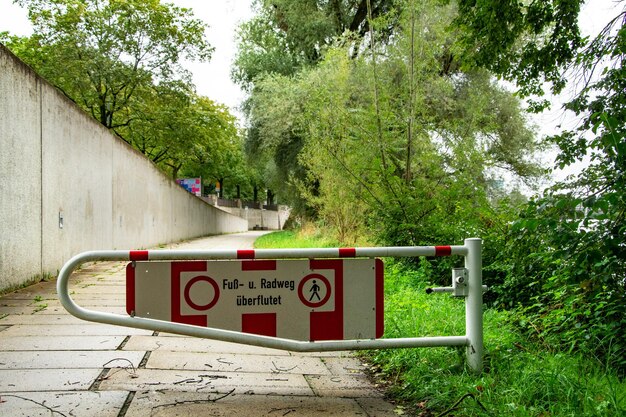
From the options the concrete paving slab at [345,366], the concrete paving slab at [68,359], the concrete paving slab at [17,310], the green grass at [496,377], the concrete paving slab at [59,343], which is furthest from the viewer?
the concrete paving slab at [17,310]

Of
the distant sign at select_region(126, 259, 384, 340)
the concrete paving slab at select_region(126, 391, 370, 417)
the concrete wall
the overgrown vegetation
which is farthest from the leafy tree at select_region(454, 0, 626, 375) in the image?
the concrete wall

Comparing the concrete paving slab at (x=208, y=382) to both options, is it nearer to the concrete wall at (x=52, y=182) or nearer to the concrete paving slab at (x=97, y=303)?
the concrete paving slab at (x=97, y=303)

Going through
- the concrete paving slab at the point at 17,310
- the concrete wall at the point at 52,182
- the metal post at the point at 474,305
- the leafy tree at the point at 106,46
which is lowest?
the concrete paving slab at the point at 17,310

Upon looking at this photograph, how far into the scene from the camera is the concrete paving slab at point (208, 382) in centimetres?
367

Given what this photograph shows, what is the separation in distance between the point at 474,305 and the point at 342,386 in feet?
3.47

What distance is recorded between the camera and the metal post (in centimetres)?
374

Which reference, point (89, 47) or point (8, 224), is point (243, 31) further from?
point (8, 224)

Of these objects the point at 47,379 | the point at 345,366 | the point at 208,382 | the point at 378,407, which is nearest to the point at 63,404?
the point at 47,379

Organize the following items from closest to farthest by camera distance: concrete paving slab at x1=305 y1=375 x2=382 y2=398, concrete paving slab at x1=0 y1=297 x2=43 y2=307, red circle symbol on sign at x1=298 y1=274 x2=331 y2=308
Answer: red circle symbol on sign at x1=298 y1=274 x2=331 y2=308
concrete paving slab at x1=305 y1=375 x2=382 y2=398
concrete paving slab at x1=0 y1=297 x2=43 y2=307

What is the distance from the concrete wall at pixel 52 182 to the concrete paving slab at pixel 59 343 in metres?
2.49

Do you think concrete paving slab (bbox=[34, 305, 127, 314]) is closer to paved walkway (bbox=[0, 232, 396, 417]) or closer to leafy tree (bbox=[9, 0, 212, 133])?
paved walkway (bbox=[0, 232, 396, 417])

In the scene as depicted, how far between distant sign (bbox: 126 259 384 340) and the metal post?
588 millimetres

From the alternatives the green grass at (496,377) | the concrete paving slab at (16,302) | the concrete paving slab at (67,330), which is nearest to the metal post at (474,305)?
the green grass at (496,377)

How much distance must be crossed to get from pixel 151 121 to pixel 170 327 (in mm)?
25678
